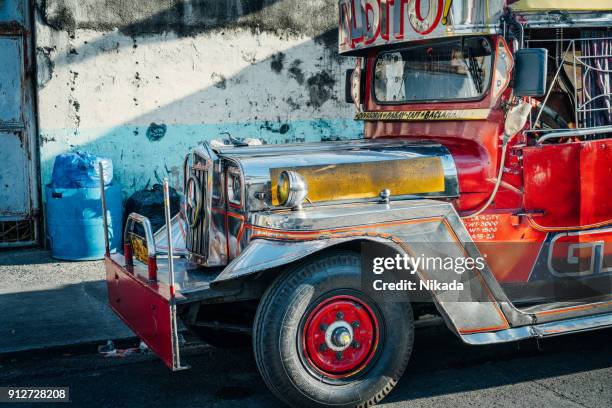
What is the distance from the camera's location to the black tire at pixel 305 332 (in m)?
3.93

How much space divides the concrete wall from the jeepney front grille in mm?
4159

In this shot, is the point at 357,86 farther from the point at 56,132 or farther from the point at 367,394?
the point at 56,132

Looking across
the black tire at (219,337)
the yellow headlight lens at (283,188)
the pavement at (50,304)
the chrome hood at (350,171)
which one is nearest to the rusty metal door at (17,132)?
the pavement at (50,304)

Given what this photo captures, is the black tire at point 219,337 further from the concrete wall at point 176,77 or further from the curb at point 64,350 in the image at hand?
the concrete wall at point 176,77

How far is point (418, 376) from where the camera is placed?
4785 mm

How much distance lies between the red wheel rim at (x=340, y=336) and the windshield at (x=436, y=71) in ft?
5.06

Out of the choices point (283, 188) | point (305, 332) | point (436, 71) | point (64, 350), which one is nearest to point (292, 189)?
point (283, 188)

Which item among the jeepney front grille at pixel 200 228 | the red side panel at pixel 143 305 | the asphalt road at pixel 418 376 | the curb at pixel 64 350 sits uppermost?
the jeepney front grille at pixel 200 228

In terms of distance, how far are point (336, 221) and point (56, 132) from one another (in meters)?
5.50

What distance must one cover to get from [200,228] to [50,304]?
2410 mm

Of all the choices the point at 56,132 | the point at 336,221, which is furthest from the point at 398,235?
the point at 56,132

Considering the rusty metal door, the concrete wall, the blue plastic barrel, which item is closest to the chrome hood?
the blue plastic barrel

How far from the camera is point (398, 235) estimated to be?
410 cm

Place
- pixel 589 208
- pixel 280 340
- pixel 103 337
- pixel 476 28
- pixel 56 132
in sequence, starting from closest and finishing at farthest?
pixel 280 340, pixel 476 28, pixel 589 208, pixel 103 337, pixel 56 132
